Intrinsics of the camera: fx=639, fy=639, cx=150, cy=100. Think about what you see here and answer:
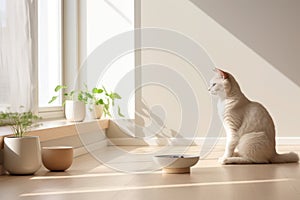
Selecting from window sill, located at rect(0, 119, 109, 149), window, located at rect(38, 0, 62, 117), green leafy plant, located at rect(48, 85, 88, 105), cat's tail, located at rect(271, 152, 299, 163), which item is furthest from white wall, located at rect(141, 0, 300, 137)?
cat's tail, located at rect(271, 152, 299, 163)

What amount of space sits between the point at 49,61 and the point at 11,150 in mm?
2163

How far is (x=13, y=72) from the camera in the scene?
402 centimetres

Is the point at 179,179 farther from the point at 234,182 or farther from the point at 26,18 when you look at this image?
the point at 26,18

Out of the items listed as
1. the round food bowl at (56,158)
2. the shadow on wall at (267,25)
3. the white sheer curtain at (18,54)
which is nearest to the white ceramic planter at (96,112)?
the white sheer curtain at (18,54)

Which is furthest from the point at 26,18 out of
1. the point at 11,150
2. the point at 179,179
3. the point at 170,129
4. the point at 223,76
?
the point at 170,129

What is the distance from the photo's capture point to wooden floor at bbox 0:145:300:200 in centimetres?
279

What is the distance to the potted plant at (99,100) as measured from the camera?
559cm

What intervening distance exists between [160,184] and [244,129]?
1244mm

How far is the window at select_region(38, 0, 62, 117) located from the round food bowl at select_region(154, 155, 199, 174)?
1.91 meters

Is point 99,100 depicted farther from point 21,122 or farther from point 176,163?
point 176,163

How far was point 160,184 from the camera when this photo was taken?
3.16 m

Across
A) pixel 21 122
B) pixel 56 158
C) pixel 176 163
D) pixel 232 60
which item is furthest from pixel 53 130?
pixel 232 60

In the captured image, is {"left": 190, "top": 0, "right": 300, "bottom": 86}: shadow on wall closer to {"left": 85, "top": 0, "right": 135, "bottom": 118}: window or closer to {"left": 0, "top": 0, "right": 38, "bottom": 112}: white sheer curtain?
{"left": 85, "top": 0, "right": 135, "bottom": 118}: window

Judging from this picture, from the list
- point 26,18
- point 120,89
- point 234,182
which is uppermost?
point 26,18
